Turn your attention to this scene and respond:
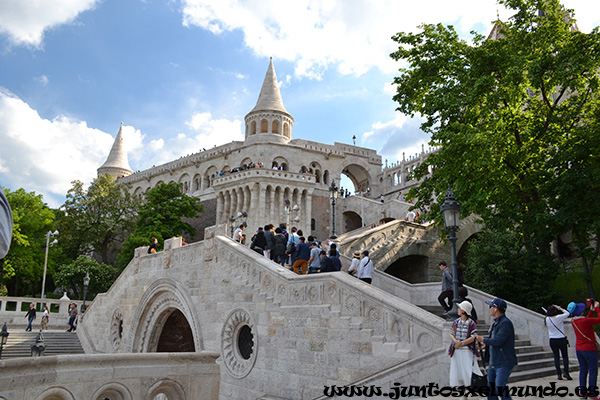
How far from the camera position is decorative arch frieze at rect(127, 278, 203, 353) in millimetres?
16984

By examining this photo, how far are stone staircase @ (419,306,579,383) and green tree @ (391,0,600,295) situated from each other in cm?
465

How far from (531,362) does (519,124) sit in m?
8.58

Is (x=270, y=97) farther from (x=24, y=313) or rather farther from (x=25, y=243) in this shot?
(x=24, y=313)

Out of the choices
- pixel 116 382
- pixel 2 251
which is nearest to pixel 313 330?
pixel 116 382

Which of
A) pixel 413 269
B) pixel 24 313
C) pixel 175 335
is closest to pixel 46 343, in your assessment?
pixel 24 313

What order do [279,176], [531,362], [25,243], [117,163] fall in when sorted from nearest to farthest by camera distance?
1. [531,362]
2. [25,243]
3. [279,176]
4. [117,163]

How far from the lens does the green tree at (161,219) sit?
32.2 m

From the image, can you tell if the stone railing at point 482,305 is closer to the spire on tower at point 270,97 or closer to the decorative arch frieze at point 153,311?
the decorative arch frieze at point 153,311

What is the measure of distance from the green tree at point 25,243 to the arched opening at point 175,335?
62.0 feet

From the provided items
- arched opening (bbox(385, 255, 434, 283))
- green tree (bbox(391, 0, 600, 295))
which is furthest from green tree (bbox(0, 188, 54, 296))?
green tree (bbox(391, 0, 600, 295))

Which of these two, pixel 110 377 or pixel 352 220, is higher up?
pixel 352 220

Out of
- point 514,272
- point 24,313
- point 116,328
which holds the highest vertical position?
point 514,272

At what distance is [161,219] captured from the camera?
34.1 m

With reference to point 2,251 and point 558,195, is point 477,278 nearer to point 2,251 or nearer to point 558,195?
point 558,195
